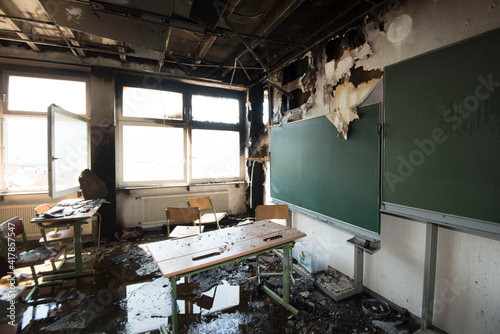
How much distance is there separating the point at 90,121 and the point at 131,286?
297 centimetres

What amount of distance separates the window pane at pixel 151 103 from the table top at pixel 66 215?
6.77 feet

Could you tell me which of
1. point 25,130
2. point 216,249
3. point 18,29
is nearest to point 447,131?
point 216,249

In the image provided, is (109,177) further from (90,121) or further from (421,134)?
(421,134)

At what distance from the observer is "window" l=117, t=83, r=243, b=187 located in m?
4.32

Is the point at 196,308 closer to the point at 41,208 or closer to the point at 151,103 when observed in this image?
the point at 41,208

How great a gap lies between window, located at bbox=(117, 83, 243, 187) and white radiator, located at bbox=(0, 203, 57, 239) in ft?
4.54

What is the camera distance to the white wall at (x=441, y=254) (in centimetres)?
156

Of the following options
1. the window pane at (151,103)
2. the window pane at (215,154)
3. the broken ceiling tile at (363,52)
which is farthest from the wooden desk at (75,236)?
the broken ceiling tile at (363,52)

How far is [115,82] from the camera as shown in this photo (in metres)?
4.19

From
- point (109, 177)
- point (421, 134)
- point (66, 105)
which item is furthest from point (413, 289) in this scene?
point (66, 105)

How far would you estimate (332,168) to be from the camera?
95.3 inches

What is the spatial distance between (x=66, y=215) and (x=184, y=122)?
266 cm

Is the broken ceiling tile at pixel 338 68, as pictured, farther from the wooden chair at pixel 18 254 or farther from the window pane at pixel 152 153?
the wooden chair at pixel 18 254

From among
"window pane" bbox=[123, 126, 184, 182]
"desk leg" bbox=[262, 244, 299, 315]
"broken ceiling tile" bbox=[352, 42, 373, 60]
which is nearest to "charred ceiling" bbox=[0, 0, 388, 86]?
"broken ceiling tile" bbox=[352, 42, 373, 60]
